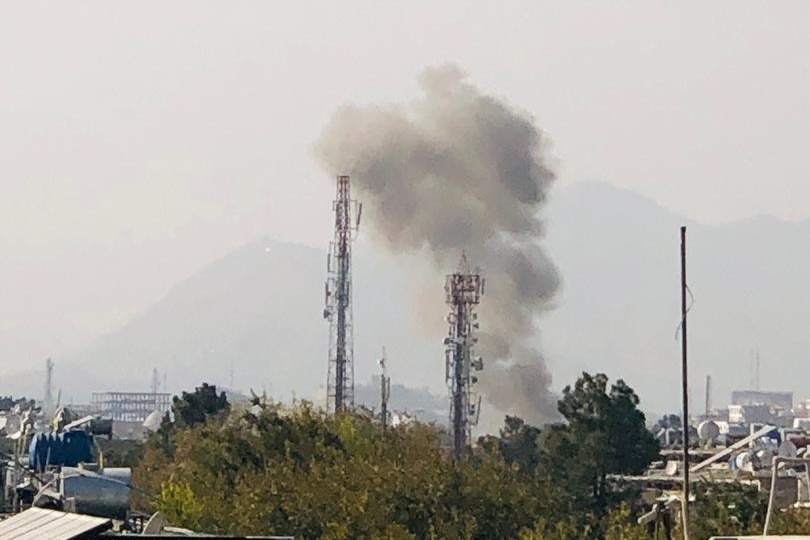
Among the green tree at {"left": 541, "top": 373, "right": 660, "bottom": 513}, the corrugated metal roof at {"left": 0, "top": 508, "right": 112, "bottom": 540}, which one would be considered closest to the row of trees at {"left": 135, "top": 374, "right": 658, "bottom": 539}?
the green tree at {"left": 541, "top": 373, "right": 660, "bottom": 513}

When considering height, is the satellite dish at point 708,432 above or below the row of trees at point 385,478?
above

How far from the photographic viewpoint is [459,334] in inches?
3487

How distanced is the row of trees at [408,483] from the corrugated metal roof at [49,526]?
71.6ft

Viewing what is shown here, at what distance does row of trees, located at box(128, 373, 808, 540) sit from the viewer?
48875mm

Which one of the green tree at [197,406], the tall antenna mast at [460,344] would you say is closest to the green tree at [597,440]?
the tall antenna mast at [460,344]

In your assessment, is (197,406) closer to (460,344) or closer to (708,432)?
(460,344)

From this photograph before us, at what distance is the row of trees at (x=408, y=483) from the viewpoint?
4888 cm

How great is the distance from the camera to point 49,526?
2002 centimetres

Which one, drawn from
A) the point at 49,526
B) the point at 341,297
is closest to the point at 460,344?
the point at 341,297

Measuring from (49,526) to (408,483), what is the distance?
101 ft

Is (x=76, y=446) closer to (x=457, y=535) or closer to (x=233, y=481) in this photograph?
(x=233, y=481)

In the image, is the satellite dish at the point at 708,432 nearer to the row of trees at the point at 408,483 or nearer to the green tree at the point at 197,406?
the green tree at the point at 197,406

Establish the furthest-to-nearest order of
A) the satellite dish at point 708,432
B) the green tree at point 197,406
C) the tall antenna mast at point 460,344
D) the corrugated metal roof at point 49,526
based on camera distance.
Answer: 1. the satellite dish at point 708,432
2. the green tree at point 197,406
3. the tall antenna mast at point 460,344
4. the corrugated metal roof at point 49,526

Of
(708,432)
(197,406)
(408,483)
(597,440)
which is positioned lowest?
(408,483)
